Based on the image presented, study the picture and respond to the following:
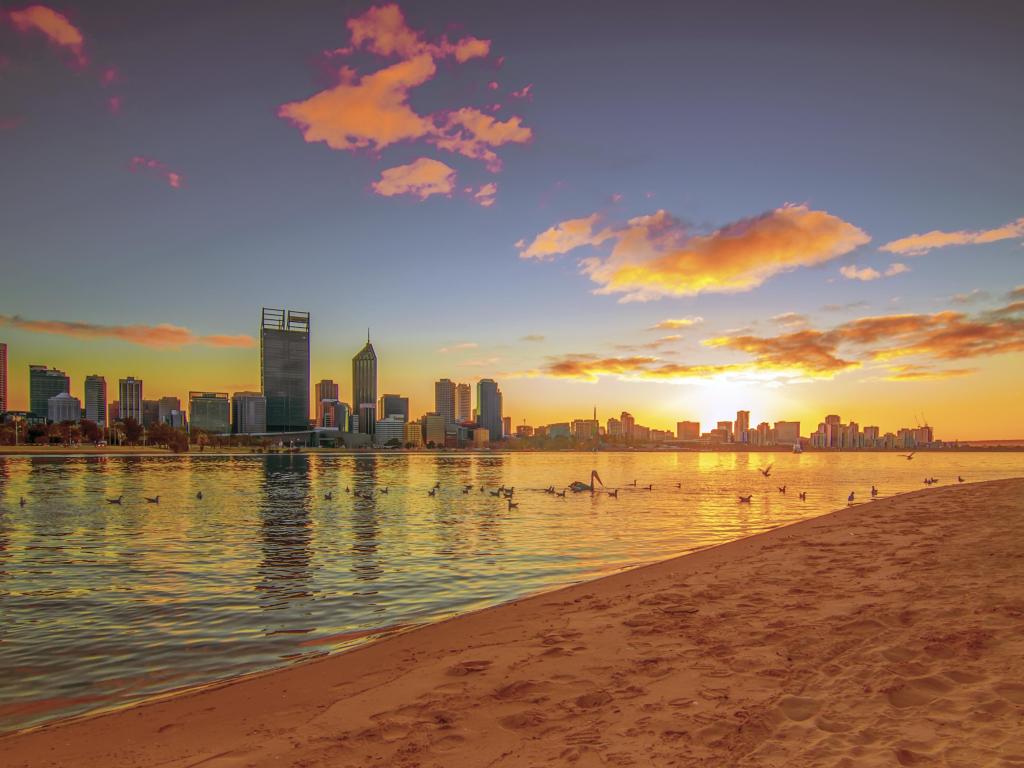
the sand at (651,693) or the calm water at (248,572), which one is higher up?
the sand at (651,693)

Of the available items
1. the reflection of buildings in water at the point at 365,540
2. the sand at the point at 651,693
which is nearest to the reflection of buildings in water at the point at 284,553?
the reflection of buildings in water at the point at 365,540

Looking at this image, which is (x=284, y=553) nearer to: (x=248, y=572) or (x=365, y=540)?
(x=248, y=572)

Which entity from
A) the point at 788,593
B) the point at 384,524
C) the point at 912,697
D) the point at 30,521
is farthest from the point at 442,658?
the point at 30,521

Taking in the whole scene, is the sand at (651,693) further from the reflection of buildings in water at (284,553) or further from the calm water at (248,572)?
the reflection of buildings in water at (284,553)

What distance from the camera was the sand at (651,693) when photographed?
18.6 ft

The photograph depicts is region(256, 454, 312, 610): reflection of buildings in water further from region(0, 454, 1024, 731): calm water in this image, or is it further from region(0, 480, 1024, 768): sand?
region(0, 480, 1024, 768): sand

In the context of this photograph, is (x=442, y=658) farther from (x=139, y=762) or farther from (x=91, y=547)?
(x=91, y=547)

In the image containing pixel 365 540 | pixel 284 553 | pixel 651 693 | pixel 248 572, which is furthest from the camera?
pixel 365 540

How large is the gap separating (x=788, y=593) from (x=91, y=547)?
2474cm

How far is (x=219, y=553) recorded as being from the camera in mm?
21891

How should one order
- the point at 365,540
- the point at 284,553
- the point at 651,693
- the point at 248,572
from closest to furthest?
1. the point at 651,693
2. the point at 248,572
3. the point at 284,553
4. the point at 365,540

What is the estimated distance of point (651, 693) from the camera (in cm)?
711

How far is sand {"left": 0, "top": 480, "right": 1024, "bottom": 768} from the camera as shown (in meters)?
5.68

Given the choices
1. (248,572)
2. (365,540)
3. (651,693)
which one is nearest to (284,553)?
(248,572)
